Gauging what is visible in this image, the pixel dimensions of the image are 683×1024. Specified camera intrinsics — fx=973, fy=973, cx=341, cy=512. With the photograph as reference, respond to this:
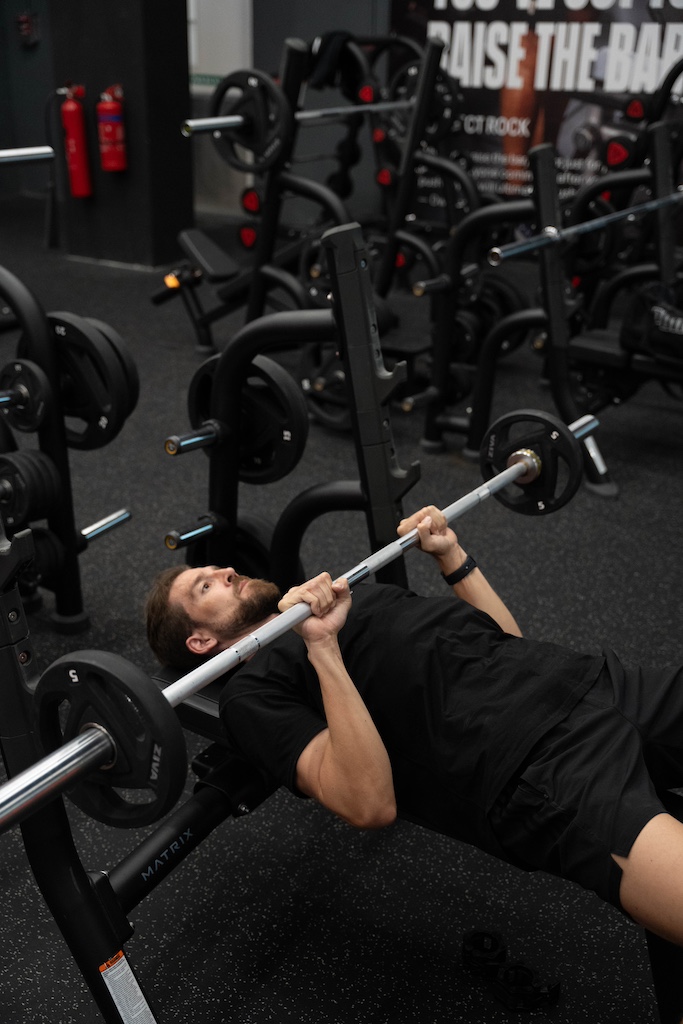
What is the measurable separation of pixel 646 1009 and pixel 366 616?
0.73 m

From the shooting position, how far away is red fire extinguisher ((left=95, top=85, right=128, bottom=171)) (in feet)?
17.2

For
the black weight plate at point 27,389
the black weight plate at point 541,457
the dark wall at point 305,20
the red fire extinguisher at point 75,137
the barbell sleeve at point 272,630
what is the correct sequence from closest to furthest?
the barbell sleeve at point 272,630
the black weight plate at point 541,457
the black weight plate at point 27,389
the red fire extinguisher at point 75,137
the dark wall at point 305,20

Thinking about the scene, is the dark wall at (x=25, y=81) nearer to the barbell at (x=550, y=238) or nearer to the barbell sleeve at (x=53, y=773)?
the barbell at (x=550, y=238)

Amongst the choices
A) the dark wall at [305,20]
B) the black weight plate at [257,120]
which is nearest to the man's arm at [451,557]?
the black weight plate at [257,120]

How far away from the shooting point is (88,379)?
2139 mm

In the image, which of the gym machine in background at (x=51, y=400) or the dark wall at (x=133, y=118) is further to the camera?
the dark wall at (x=133, y=118)

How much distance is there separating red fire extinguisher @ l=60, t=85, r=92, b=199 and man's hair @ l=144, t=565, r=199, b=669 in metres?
4.50

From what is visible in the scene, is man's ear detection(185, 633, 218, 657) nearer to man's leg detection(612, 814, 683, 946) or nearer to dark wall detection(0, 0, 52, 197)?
man's leg detection(612, 814, 683, 946)

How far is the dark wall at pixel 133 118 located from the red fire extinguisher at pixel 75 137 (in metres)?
0.04

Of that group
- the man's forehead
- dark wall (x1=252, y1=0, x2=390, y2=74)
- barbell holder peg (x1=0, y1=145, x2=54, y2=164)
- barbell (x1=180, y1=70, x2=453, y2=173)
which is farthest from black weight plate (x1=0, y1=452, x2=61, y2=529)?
dark wall (x1=252, y1=0, x2=390, y2=74)

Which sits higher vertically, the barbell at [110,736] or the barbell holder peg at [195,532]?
the barbell at [110,736]

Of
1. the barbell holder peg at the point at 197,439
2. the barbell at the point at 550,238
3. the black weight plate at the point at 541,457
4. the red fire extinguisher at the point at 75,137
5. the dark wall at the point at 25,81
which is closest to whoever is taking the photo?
the black weight plate at the point at 541,457

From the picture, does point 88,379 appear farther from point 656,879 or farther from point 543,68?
point 543,68

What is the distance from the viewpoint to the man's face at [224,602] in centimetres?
156
